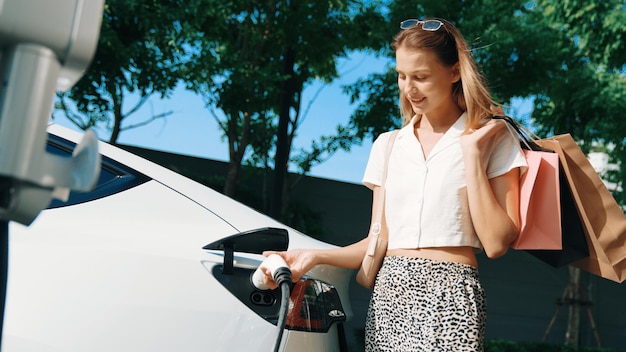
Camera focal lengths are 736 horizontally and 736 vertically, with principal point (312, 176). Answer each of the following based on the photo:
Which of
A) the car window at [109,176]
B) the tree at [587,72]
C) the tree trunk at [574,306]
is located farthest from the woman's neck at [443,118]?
the tree trunk at [574,306]

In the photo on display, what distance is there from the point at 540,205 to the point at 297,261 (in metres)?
0.61

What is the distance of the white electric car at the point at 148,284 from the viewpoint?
1.71 m

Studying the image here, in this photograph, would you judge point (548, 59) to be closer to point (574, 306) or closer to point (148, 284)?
point (574, 306)

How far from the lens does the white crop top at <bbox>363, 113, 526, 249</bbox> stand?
1799 mm

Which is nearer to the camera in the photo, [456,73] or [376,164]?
[456,73]

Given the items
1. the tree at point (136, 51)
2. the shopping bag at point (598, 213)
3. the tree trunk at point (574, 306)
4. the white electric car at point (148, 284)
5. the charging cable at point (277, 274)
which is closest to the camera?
the charging cable at point (277, 274)

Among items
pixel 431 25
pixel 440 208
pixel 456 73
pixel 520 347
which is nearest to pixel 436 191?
pixel 440 208

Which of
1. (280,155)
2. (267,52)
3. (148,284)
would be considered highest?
(267,52)

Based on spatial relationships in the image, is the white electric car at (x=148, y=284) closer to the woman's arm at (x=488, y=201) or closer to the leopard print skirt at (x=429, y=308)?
the leopard print skirt at (x=429, y=308)

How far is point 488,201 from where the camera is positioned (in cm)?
173

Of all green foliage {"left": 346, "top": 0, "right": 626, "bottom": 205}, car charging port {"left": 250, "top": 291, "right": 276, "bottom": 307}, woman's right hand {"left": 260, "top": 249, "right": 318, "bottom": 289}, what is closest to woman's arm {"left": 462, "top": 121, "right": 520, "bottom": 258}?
woman's right hand {"left": 260, "top": 249, "right": 318, "bottom": 289}

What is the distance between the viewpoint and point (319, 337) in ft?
6.23

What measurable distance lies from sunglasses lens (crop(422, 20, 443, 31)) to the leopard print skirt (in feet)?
1.93

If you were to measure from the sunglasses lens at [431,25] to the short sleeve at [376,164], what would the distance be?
1.02ft
